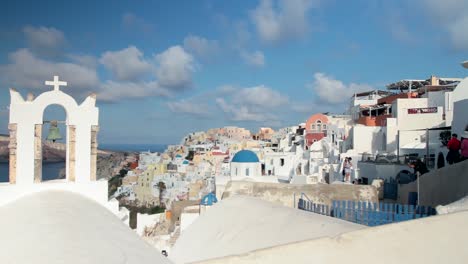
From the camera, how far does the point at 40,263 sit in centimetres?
306

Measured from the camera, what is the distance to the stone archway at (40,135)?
22.4ft

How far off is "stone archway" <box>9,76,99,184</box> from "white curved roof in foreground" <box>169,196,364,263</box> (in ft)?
7.65

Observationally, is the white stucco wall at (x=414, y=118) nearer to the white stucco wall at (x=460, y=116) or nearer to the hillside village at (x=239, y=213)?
the hillside village at (x=239, y=213)

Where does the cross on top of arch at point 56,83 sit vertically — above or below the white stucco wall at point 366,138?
above

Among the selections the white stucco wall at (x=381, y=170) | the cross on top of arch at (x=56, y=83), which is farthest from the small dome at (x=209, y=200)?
the cross on top of arch at (x=56, y=83)

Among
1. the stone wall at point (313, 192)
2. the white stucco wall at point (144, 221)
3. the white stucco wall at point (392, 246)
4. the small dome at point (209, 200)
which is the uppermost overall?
the white stucco wall at point (392, 246)

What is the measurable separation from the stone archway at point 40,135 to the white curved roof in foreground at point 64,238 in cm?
129

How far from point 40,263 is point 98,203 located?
167 inches

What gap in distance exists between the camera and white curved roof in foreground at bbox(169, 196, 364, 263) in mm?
5234

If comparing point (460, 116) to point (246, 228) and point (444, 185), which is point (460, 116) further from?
point (246, 228)

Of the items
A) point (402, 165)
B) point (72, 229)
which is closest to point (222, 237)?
point (72, 229)

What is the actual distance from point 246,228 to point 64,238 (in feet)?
10.5

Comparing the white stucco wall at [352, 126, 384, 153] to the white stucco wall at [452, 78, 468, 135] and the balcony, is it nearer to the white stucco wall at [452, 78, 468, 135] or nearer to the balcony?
the balcony

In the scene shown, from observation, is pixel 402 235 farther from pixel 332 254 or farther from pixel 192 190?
pixel 192 190
